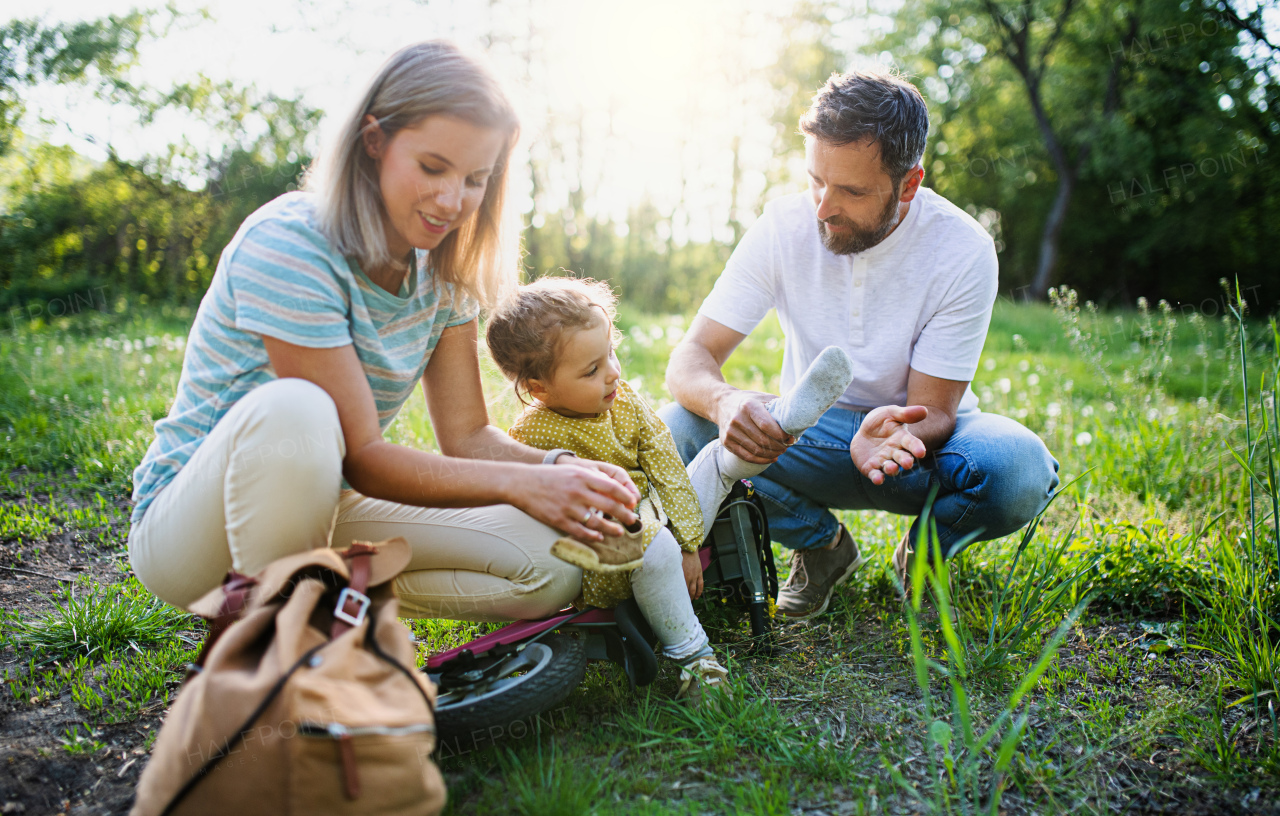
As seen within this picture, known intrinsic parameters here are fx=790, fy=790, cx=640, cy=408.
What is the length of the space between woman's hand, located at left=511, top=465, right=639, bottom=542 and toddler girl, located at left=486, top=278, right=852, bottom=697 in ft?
0.52

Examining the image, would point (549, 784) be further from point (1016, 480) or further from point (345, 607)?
point (1016, 480)

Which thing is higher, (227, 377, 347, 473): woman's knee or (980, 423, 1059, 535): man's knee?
(227, 377, 347, 473): woman's knee

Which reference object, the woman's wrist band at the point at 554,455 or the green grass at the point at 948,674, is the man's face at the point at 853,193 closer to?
the green grass at the point at 948,674

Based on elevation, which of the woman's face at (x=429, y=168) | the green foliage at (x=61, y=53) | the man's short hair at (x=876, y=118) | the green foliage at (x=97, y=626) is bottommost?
the green foliage at (x=97, y=626)

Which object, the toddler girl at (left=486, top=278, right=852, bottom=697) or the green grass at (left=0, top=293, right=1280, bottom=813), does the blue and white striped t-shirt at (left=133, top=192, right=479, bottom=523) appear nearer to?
the toddler girl at (left=486, top=278, right=852, bottom=697)

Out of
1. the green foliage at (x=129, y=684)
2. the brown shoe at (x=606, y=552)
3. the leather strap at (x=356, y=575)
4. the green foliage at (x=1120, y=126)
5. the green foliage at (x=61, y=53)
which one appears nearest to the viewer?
the leather strap at (x=356, y=575)

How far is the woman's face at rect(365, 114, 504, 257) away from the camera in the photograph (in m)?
1.75

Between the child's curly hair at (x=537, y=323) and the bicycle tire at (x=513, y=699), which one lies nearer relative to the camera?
the bicycle tire at (x=513, y=699)

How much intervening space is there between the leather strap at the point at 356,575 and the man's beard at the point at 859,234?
5.76ft

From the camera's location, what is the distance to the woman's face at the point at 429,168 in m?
1.75

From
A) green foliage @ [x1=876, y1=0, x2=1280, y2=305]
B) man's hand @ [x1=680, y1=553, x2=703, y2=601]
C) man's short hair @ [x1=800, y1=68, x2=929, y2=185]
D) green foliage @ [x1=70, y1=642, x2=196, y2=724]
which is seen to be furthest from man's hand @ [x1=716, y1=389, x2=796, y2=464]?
green foliage @ [x1=876, y1=0, x2=1280, y2=305]

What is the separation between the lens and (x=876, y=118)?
2.42 metres

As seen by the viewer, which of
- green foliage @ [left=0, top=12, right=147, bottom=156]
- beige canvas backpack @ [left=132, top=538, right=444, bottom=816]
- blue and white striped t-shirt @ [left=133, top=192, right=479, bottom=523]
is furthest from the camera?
green foliage @ [left=0, top=12, right=147, bottom=156]

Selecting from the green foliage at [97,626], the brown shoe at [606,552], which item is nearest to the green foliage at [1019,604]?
the brown shoe at [606,552]
